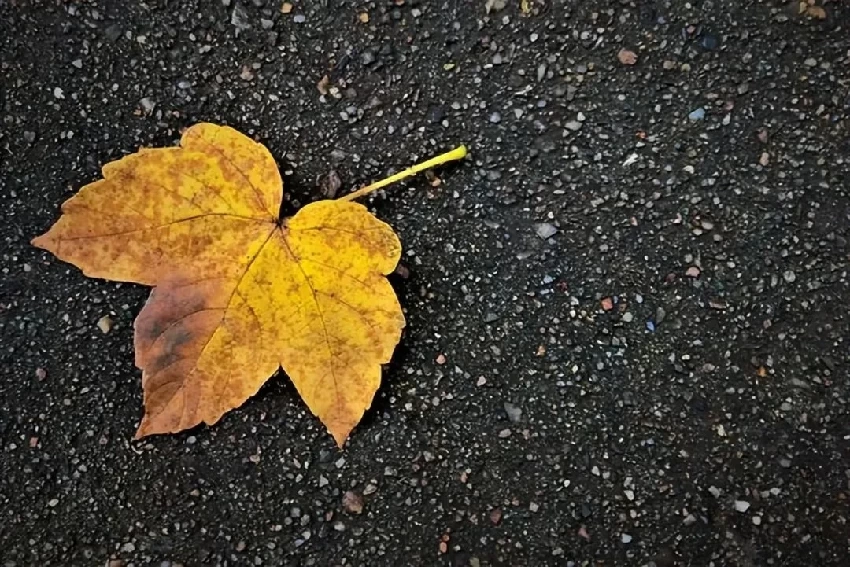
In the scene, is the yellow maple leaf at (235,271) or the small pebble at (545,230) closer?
the yellow maple leaf at (235,271)

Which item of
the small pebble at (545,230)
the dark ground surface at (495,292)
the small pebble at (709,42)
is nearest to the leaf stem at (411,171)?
the dark ground surface at (495,292)

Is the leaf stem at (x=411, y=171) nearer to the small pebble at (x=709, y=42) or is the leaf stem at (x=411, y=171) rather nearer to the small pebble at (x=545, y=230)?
the small pebble at (x=545, y=230)

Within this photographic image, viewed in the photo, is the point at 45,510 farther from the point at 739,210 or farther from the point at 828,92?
the point at 828,92

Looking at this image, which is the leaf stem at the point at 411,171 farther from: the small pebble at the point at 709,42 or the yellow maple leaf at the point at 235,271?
the small pebble at the point at 709,42

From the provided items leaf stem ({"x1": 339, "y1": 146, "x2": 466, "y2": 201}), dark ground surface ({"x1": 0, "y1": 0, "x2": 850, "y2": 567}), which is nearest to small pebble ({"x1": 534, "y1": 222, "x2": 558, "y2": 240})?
dark ground surface ({"x1": 0, "y1": 0, "x2": 850, "y2": 567})

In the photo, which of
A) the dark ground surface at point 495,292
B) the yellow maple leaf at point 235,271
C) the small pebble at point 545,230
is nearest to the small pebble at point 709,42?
the dark ground surface at point 495,292

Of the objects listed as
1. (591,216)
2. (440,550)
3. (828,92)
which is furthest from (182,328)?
(828,92)

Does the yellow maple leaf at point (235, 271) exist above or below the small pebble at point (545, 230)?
above

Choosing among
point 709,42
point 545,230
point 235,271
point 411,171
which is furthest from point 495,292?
point 709,42
